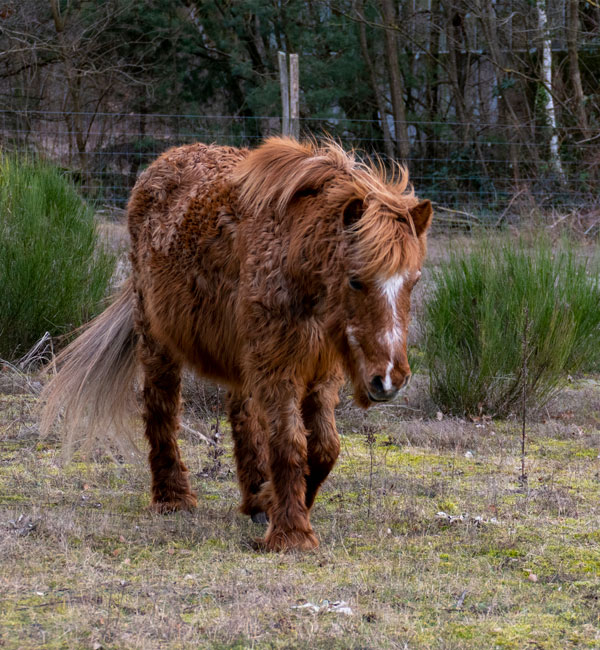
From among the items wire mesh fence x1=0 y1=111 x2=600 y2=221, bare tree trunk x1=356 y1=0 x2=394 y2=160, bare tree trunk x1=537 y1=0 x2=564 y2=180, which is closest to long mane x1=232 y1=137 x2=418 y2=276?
wire mesh fence x1=0 y1=111 x2=600 y2=221

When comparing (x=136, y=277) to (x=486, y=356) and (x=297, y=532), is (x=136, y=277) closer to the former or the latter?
(x=297, y=532)

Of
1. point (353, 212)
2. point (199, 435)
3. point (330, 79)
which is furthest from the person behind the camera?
point (330, 79)

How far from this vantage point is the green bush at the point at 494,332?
22.5 feet

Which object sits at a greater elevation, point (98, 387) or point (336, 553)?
point (98, 387)

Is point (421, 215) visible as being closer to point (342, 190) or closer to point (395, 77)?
point (342, 190)

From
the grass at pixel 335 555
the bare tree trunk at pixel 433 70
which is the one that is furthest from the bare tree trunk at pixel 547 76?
the grass at pixel 335 555

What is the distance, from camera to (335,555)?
13.5 feet

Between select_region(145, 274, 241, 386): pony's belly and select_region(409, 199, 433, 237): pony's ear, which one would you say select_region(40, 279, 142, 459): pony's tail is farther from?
select_region(409, 199, 433, 237): pony's ear

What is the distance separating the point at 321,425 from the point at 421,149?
1447cm

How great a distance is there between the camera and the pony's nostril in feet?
12.2

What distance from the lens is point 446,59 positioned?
62.8 ft

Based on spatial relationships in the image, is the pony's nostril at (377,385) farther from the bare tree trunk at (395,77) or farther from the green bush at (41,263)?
the bare tree trunk at (395,77)

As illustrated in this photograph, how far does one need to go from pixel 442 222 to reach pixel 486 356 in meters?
6.34

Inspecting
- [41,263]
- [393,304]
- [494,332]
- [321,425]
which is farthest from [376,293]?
[41,263]
